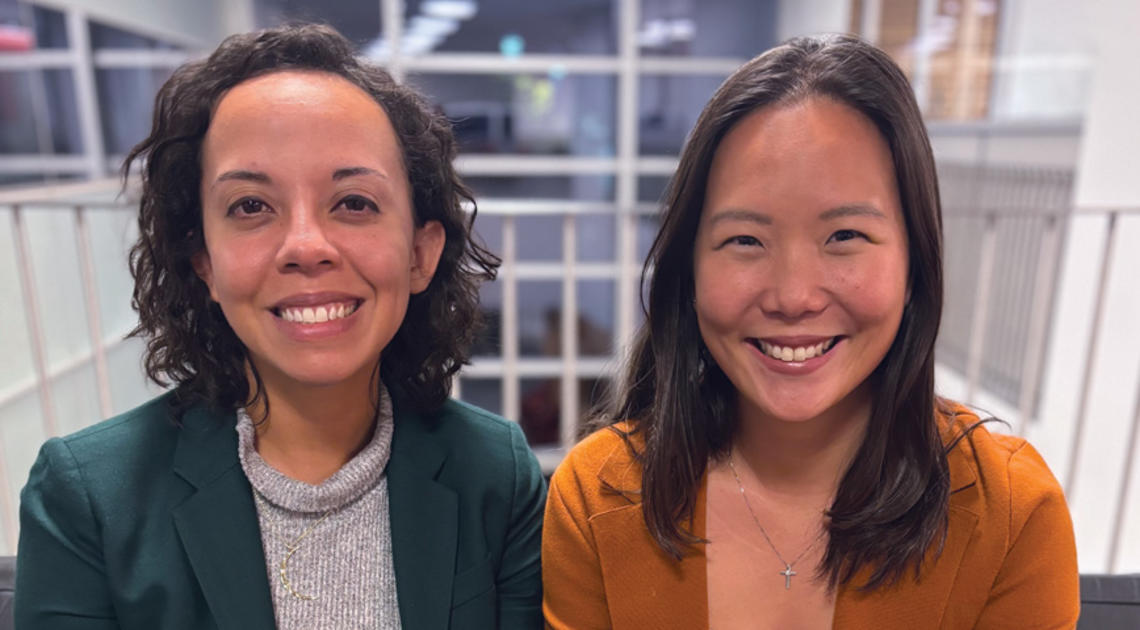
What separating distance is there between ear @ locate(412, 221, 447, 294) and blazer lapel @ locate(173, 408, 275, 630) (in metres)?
0.35

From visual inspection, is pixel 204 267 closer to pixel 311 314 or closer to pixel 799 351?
pixel 311 314

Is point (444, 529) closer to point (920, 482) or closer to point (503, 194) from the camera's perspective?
point (920, 482)

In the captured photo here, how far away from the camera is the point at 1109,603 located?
1297 mm

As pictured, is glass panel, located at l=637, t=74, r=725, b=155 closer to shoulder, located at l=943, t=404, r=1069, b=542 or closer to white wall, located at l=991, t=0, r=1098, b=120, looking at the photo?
white wall, located at l=991, t=0, r=1098, b=120

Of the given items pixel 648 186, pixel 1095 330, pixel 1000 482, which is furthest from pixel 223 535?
pixel 648 186

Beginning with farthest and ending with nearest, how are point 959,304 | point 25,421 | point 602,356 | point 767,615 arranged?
point 602,356, point 959,304, point 25,421, point 767,615

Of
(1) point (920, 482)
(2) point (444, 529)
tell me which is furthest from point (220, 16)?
(1) point (920, 482)

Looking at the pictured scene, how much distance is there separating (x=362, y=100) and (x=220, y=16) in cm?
541

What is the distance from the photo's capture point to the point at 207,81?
Result: 93cm

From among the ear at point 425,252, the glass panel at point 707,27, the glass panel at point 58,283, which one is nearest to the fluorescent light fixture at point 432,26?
the glass panel at point 707,27

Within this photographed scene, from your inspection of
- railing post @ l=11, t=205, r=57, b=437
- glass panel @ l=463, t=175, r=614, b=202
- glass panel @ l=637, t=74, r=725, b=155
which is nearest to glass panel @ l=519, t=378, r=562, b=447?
glass panel @ l=463, t=175, r=614, b=202

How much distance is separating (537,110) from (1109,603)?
4.96 m

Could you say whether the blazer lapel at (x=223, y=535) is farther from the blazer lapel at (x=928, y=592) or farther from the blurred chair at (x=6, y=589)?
the blazer lapel at (x=928, y=592)

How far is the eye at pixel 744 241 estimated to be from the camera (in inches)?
34.2
